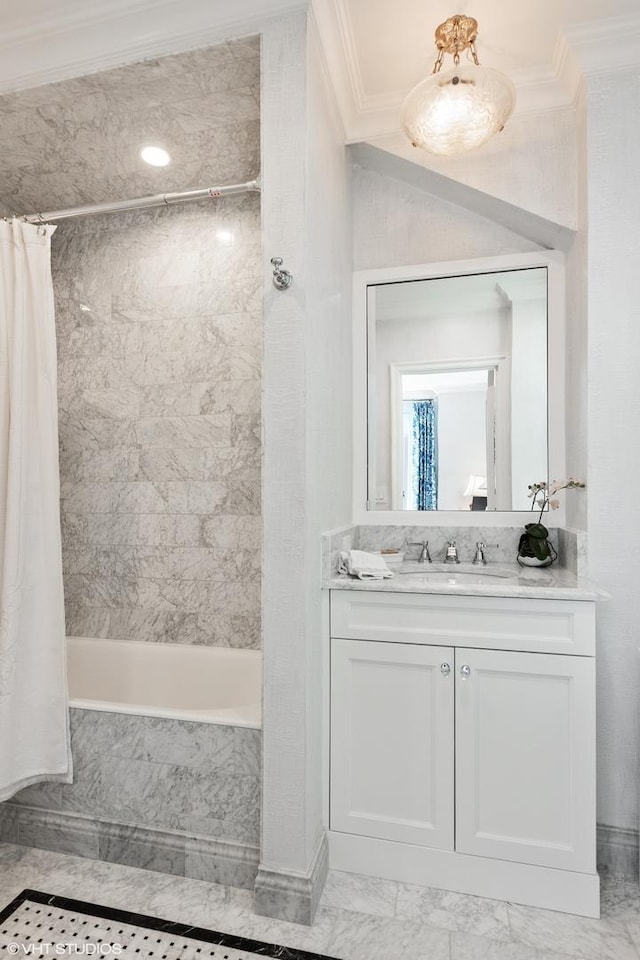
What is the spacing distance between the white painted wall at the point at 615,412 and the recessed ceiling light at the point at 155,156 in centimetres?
156

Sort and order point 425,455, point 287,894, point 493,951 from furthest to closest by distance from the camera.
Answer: point 425,455 < point 287,894 < point 493,951

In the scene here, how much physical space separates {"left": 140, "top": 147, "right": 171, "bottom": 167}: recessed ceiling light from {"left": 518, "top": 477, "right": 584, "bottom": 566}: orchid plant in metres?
1.94

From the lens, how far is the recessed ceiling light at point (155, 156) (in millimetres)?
2121

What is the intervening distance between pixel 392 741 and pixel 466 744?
0.23m

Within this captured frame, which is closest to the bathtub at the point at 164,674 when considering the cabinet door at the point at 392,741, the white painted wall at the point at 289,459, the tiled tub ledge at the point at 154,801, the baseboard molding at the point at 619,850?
the tiled tub ledge at the point at 154,801

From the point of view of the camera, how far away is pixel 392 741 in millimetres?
1746

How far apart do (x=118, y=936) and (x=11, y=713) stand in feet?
2.35

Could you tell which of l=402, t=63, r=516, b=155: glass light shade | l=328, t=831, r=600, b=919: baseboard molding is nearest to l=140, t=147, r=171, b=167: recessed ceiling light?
l=402, t=63, r=516, b=155: glass light shade

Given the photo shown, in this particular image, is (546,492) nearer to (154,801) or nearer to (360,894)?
(360,894)

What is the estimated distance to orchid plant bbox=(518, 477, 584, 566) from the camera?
2.07m

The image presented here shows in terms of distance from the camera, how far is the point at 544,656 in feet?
5.35

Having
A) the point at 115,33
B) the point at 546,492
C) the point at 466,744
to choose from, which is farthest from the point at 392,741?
the point at 115,33

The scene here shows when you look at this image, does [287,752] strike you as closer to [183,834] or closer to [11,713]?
[183,834]

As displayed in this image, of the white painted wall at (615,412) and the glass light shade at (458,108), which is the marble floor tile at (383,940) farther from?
the glass light shade at (458,108)
